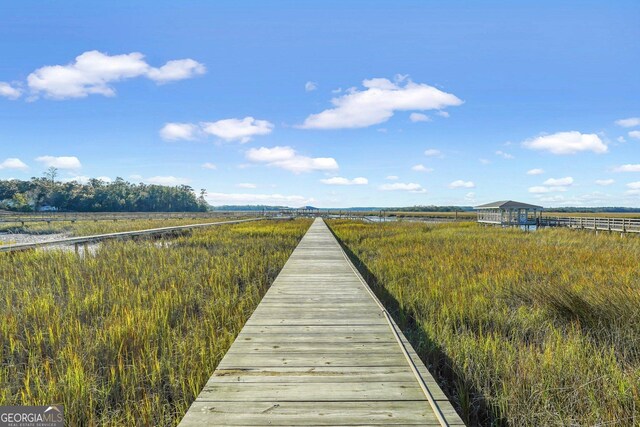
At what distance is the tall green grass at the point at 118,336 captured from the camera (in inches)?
116

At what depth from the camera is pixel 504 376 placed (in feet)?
10.8

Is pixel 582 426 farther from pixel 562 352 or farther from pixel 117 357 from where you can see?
pixel 117 357

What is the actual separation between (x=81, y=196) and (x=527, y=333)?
93319mm

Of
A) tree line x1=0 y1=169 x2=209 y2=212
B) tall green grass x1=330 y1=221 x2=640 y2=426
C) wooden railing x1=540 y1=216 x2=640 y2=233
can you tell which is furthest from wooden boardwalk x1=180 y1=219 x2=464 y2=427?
tree line x1=0 y1=169 x2=209 y2=212

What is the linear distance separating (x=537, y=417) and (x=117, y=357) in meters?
4.49

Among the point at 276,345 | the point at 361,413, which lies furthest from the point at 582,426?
the point at 276,345

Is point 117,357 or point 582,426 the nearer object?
point 582,426

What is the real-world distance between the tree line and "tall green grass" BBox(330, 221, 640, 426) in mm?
89307

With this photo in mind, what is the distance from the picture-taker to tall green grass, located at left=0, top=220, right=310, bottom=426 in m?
2.95

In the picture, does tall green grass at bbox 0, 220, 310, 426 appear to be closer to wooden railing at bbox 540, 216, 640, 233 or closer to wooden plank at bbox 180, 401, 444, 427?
wooden plank at bbox 180, 401, 444, 427

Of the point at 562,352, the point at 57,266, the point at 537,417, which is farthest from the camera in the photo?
the point at 57,266

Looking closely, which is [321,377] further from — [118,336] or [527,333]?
[527,333]

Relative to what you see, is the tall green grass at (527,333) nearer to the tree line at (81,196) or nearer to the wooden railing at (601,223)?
the wooden railing at (601,223)

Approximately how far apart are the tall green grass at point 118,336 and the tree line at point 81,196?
83.7 m
